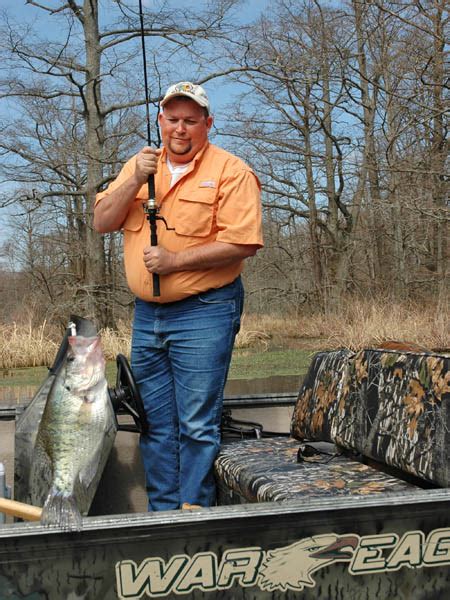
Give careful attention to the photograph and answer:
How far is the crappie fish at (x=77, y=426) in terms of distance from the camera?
281 centimetres

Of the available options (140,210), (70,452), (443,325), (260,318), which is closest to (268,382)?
(443,325)

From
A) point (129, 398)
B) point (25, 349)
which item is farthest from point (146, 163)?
point (25, 349)

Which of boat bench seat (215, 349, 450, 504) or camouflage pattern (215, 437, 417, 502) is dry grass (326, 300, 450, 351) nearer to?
boat bench seat (215, 349, 450, 504)

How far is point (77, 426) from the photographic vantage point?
9.36 ft

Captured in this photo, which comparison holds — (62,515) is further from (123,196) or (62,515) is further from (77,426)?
(123,196)

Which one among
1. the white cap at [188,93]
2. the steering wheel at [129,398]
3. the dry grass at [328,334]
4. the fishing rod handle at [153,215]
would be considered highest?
the white cap at [188,93]

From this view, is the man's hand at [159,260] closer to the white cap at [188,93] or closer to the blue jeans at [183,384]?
the blue jeans at [183,384]

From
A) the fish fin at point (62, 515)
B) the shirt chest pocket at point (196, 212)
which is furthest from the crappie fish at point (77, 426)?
the shirt chest pocket at point (196, 212)

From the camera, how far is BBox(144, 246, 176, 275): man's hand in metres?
3.42

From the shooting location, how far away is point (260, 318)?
22750 mm

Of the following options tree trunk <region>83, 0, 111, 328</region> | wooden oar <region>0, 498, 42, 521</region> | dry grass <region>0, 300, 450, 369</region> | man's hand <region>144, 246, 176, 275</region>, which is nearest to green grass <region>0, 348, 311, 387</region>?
dry grass <region>0, 300, 450, 369</region>

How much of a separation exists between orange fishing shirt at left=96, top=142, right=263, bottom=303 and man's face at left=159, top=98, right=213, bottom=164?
57mm

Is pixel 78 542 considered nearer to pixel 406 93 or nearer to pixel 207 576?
pixel 207 576

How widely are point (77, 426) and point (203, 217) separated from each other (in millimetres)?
1196
